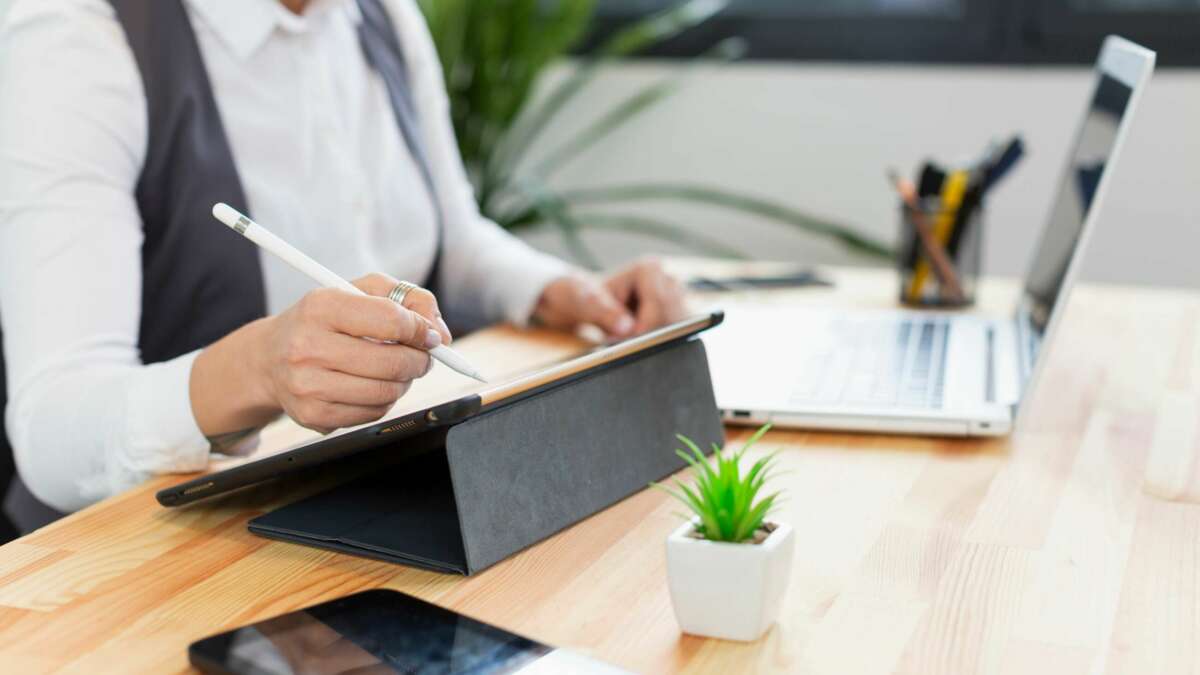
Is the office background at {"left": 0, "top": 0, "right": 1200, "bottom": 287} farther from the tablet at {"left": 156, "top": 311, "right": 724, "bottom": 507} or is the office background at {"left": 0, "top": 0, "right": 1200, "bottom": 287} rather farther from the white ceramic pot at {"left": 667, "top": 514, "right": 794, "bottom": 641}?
the white ceramic pot at {"left": 667, "top": 514, "right": 794, "bottom": 641}

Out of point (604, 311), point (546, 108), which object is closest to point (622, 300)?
point (604, 311)

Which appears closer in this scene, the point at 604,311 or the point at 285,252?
the point at 285,252

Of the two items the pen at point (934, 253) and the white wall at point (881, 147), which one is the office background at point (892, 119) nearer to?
the white wall at point (881, 147)

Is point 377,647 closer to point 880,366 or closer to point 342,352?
point 342,352

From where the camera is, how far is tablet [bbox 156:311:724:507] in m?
0.75

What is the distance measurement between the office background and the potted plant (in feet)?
5.98

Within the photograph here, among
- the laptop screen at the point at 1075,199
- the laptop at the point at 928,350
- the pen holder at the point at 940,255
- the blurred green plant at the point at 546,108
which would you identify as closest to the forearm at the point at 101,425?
the laptop at the point at 928,350

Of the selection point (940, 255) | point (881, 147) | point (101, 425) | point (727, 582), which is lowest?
point (101, 425)

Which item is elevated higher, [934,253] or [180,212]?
[934,253]

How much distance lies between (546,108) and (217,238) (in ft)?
4.99

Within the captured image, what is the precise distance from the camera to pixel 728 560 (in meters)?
0.66

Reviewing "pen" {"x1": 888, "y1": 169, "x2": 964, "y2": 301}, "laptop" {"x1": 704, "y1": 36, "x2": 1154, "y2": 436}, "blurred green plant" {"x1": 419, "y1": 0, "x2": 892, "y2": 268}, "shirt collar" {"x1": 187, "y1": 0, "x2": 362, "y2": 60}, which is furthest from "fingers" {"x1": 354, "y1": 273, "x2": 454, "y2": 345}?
"blurred green plant" {"x1": 419, "y1": 0, "x2": 892, "y2": 268}

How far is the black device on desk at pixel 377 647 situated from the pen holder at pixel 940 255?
3.11 ft

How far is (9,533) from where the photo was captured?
1213mm
